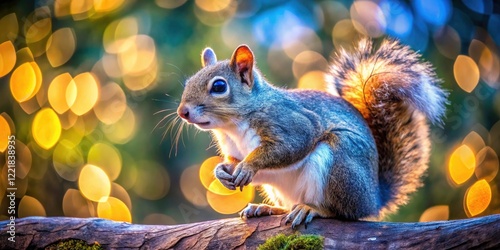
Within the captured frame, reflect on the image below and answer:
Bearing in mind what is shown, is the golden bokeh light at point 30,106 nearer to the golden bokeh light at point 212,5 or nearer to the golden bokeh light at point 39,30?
the golden bokeh light at point 39,30

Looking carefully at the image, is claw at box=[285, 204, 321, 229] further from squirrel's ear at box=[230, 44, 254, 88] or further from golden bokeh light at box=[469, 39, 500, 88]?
golden bokeh light at box=[469, 39, 500, 88]

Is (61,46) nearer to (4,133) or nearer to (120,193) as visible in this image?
(4,133)

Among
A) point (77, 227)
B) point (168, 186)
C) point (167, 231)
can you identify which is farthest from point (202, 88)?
point (168, 186)

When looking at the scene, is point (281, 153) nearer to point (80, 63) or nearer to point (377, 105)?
point (377, 105)

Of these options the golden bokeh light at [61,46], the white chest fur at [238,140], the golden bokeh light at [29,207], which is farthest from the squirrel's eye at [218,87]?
the golden bokeh light at [29,207]

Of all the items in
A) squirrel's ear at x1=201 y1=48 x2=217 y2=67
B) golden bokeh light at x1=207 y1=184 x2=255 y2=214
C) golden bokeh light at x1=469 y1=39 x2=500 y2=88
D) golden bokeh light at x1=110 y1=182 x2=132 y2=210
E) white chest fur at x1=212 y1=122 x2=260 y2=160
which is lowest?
golden bokeh light at x1=207 y1=184 x2=255 y2=214

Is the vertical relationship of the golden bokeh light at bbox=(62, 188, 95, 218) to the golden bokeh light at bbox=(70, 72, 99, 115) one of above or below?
below

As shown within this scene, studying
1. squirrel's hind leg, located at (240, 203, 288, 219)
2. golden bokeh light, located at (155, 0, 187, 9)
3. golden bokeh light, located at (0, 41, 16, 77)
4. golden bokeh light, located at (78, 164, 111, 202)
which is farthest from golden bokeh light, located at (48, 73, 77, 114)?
squirrel's hind leg, located at (240, 203, 288, 219)
